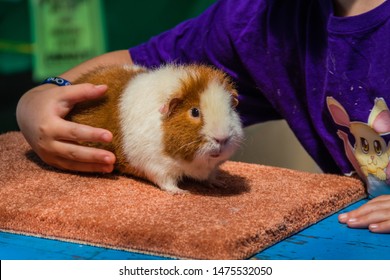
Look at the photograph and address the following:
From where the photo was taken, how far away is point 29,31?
1888 mm

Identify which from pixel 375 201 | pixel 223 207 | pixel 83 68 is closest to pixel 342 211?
pixel 375 201

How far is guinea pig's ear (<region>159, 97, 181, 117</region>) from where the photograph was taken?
3.04 ft

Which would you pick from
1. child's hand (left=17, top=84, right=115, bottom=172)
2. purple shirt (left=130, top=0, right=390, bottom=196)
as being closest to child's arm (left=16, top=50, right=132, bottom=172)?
child's hand (left=17, top=84, right=115, bottom=172)

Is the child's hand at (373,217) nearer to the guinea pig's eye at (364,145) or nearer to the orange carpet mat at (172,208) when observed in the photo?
the orange carpet mat at (172,208)

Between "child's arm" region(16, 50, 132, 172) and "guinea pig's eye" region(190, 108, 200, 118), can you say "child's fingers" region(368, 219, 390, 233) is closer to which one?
"guinea pig's eye" region(190, 108, 200, 118)

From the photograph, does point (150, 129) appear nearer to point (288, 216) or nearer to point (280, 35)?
point (288, 216)

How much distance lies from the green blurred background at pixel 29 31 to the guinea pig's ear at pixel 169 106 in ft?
3.46

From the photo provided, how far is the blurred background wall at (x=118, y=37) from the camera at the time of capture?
1871mm

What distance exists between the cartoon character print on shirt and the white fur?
0.75ft

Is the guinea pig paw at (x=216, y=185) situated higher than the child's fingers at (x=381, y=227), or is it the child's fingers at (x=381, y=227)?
the child's fingers at (x=381, y=227)

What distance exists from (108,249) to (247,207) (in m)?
0.21

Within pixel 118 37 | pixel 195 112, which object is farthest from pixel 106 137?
pixel 118 37

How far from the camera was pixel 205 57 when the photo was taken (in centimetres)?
→ 133

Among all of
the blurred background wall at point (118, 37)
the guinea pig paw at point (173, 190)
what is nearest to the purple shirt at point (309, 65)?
the guinea pig paw at point (173, 190)
